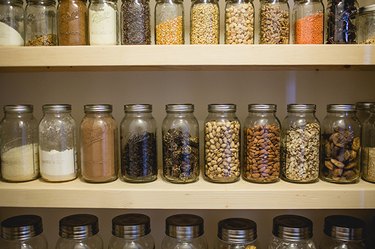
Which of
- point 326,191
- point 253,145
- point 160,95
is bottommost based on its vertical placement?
point 326,191

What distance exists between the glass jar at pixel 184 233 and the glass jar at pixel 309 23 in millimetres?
593

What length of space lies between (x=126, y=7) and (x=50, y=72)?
0.39 m

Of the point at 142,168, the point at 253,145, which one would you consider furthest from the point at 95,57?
the point at 253,145

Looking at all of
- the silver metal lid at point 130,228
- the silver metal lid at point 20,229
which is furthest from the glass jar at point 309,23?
the silver metal lid at point 20,229

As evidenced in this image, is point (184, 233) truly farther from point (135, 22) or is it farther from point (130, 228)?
point (135, 22)

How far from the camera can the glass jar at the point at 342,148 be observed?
1.03 metres

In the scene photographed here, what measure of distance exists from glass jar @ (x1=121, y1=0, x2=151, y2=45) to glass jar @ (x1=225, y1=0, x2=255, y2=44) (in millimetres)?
231

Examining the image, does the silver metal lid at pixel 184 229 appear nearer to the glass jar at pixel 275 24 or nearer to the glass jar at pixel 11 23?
the glass jar at pixel 275 24

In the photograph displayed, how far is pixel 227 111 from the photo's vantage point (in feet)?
3.48

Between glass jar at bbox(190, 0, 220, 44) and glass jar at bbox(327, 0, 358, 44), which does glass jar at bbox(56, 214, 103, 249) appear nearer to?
glass jar at bbox(190, 0, 220, 44)

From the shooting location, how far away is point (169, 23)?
106cm

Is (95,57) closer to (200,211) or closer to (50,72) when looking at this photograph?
(50,72)

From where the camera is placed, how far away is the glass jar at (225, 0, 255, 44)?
1.03 metres

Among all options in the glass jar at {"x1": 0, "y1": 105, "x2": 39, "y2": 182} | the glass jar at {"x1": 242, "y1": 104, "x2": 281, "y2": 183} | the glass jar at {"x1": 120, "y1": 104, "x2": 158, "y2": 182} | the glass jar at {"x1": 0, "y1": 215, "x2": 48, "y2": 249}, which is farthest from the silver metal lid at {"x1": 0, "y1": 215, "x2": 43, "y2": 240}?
the glass jar at {"x1": 242, "y1": 104, "x2": 281, "y2": 183}
